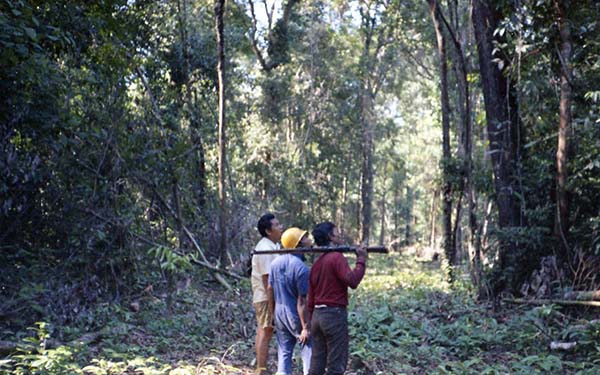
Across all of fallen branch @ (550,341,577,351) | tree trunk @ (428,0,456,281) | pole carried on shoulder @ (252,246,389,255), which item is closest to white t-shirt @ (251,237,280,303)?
pole carried on shoulder @ (252,246,389,255)

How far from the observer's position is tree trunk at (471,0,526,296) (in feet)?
42.3

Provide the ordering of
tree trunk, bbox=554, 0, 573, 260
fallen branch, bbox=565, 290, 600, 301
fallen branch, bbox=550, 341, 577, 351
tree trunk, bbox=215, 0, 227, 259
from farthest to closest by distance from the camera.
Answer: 1. tree trunk, bbox=215, 0, 227, 259
2. tree trunk, bbox=554, 0, 573, 260
3. fallen branch, bbox=565, 290, 600, 301
4. fallen branch, bbox=550, 341, 577, 351

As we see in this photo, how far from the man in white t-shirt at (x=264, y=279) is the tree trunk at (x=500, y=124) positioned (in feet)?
22.3

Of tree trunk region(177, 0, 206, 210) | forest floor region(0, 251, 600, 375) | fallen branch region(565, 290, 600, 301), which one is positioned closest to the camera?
forest floor region(0, 251, 600, 375)

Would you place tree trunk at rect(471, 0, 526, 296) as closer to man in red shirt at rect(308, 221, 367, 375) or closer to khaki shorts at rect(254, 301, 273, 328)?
khaki shorts at rect(254, 301, 273, 328)

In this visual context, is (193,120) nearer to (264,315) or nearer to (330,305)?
(264,315)

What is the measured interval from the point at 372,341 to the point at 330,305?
14.6 feet

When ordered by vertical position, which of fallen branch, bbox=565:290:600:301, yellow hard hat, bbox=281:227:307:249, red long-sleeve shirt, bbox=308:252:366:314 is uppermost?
yellow hard hat, bbox=281:227:307:249

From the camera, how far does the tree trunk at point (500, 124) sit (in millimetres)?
12906

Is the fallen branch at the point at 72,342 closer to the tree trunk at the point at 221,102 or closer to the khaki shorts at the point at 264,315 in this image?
the khaki shorts at the point at 264,315

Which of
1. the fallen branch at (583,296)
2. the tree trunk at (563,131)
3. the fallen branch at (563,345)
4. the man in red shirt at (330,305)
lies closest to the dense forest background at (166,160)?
the tree trunk at (563,131)

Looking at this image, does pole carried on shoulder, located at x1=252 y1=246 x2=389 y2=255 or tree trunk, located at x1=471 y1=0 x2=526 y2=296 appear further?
tree trunk, located at x1=471 y1=0 x2=526 y2=296

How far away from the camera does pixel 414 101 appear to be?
5219 centimetres

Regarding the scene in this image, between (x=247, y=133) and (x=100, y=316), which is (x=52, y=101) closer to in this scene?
(x=100, y=316)
